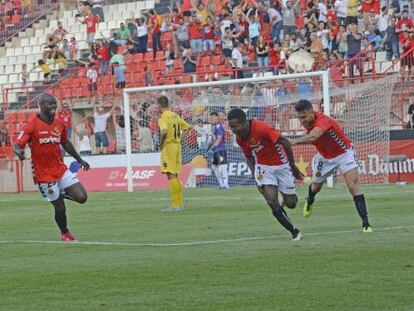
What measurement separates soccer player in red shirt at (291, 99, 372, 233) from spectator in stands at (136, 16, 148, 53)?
93.4 feet

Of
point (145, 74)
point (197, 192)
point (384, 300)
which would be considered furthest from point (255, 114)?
point (384, 300)

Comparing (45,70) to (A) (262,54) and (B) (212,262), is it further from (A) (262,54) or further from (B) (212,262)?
(B) (212,262)

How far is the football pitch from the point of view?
1039 cm

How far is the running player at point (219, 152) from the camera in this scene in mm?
34406

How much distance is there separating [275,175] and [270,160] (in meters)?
0.23

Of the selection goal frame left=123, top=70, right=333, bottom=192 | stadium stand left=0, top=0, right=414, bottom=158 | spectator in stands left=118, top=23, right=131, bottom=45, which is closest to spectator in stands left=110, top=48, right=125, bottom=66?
stadium stand left=0, top=0, right=414, bottom=158

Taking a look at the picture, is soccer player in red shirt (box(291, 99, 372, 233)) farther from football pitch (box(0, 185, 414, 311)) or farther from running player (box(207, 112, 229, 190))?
running player (box(207, 112, 229, 190))

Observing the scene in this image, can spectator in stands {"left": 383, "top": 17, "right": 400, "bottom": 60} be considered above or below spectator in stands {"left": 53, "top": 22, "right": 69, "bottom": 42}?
below

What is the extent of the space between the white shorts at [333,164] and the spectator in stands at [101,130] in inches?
829

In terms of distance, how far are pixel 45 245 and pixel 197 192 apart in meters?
15.9

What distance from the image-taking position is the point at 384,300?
9.95 metres

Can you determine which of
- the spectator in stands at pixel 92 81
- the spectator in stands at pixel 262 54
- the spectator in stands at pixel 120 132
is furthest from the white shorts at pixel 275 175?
the spectator in stands at pixel 92 81

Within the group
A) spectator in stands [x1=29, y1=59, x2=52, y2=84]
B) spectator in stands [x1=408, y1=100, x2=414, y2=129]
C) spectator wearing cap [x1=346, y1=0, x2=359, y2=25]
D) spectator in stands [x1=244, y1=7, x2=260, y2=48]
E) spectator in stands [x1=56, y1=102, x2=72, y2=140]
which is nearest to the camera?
spectator in stands [x1=408, y1=100, x2=414, y2=129]

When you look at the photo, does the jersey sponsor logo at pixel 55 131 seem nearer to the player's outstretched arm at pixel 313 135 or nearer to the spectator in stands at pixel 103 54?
the player's outstretched arm at pixel 313 135
